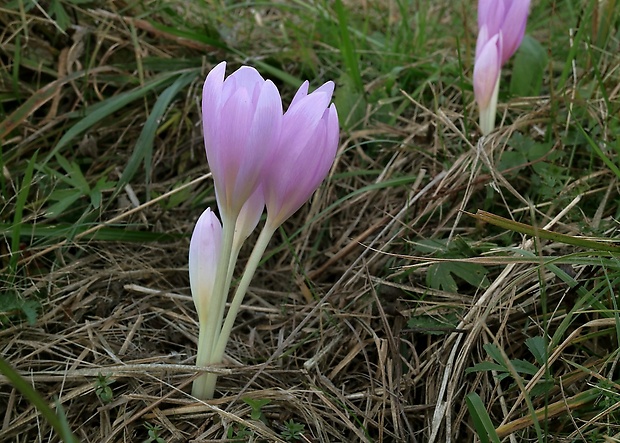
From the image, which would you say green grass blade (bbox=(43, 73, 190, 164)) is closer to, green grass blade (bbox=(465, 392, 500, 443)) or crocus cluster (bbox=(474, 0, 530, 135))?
crocus cluster (bbox=(474, 0, 530, 135))

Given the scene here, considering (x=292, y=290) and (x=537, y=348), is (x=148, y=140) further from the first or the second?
(x=537, y=348)

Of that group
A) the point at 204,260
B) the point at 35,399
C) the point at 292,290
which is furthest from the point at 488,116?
the point at 35,399

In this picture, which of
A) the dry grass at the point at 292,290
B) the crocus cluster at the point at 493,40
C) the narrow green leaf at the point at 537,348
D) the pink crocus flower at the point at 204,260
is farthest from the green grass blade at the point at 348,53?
the narrow green leaf at the point at 537,348

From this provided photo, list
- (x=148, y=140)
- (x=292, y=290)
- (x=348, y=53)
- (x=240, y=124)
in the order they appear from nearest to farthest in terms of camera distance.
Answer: (x=240, y=124) → (x=292, y=290) → (x=148, y=140) → (x=348, y=53)

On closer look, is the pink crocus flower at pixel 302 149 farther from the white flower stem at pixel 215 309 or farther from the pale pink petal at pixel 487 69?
the pale pink petal at pixel 487 69

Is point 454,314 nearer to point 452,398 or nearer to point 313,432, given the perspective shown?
point 452,398

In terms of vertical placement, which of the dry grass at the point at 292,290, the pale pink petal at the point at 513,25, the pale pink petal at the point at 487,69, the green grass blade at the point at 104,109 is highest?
the pale pink petal at the point at 513,25

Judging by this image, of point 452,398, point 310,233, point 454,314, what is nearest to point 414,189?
point 310,233
